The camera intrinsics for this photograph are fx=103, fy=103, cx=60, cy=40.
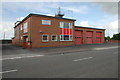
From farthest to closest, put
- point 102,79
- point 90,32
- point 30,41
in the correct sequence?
point 90,32, point 30,41, point 102,79

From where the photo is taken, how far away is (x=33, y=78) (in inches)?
179

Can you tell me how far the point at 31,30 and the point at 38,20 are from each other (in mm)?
2630

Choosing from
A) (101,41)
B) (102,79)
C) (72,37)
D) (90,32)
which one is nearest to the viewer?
(102,79)

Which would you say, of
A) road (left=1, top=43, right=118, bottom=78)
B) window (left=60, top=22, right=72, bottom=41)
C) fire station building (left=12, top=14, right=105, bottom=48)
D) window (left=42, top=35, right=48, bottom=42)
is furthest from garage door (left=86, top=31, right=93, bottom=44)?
road (left=1, top=43, right=118, bottom=78)

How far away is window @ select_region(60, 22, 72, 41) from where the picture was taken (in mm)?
25062

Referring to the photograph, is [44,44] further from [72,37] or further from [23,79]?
[23,79]

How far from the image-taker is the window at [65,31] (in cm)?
2506

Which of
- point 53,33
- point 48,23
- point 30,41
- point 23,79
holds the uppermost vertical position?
point 48,23

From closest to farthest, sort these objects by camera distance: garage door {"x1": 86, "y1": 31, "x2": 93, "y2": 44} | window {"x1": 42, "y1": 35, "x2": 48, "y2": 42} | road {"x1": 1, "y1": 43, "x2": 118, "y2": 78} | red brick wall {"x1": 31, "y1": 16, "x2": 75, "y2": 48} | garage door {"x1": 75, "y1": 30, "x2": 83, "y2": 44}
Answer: road {"x1": 1, "y1": 43, "x2": 118, "y2": 78} < red brick wall {"x1": 31, "y1": 16, "x2": 75, "y2": 48} < window {"x1": 42, "y1": 35, "x2": 48, "y2": 42} < garage door {"x1": 75, "y1": 30, "x2": 83, "y2": 44} < garage door {"x1": 86, "y1": 31, "x2": 93, "y2": 44}

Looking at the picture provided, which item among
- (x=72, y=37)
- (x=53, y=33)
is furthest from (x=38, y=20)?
(x=72, y=37)

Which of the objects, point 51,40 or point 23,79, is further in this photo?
point 51,40

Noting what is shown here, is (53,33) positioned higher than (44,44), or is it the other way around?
(53,33)

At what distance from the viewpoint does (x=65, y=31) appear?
25578 mm

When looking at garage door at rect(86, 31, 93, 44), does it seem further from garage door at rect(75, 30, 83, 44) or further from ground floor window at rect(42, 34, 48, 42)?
ground floor window at rect(42, 34, 48, 42)
